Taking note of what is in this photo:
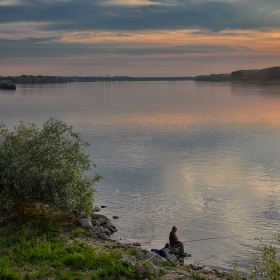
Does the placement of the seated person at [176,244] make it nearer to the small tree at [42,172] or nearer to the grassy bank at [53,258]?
the grassy bank at [53,258]

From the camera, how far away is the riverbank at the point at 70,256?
13.2 metres

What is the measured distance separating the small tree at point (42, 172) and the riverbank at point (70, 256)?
0.95m

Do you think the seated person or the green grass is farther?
the seated person

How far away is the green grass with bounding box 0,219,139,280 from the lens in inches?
510

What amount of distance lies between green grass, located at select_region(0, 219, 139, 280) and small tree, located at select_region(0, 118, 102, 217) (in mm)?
1781

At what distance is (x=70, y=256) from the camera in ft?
46.5

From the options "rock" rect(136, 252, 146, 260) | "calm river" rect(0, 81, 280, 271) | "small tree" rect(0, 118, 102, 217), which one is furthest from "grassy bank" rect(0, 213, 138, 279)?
"calm river" rect(0, 81, 280, 271)

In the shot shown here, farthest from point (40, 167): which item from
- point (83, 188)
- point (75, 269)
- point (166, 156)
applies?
point (166, 156)

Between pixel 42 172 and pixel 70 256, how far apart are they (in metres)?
4.79

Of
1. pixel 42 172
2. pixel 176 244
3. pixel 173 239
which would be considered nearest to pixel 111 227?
pixel 173 239

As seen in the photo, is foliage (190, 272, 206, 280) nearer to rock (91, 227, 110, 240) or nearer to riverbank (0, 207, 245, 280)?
riverbank (0, 207, 245, 280)

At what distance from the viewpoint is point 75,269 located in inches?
537

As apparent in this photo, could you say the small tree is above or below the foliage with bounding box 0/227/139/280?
above

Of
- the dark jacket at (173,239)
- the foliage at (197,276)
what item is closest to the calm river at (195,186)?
the dark jacket at (173,239)
